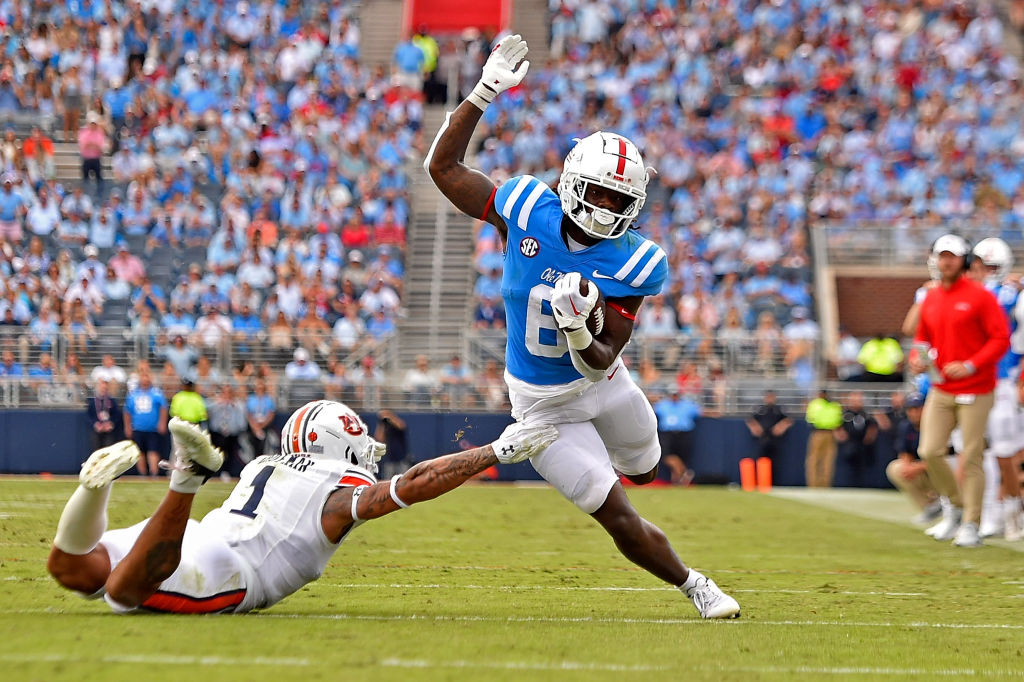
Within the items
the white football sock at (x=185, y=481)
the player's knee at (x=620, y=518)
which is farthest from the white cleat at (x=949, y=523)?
the white football sock at (x=185, y=481)

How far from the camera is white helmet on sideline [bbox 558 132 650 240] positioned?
18.5 ft

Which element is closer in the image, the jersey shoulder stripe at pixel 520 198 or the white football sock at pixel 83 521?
the white football sock at pixel 83 521

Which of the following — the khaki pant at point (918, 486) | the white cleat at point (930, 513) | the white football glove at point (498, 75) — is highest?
the white football glove at point (498, 75)

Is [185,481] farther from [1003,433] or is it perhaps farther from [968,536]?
[1003,433]

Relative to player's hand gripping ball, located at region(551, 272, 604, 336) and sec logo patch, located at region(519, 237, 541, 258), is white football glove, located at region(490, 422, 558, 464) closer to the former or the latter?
player's hand gripping ball, located at region(551, 272, 604, 336)

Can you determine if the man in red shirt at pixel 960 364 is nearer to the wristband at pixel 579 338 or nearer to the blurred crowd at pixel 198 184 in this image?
the wristband at pixel 579 338

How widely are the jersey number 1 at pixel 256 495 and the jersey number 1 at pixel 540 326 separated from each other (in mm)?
1169

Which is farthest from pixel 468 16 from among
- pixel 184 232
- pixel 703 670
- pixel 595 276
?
pixel 703 670

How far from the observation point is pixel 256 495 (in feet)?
18.0

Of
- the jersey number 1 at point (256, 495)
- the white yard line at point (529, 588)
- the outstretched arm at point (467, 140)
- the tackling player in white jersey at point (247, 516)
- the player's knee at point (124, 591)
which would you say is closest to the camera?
the tackling player in white jersey at point (247, 516)

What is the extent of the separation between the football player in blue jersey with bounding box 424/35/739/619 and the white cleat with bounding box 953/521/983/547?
418 cm

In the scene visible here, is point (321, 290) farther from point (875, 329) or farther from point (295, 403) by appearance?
point (875, 329)

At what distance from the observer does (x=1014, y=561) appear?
27.8 feet

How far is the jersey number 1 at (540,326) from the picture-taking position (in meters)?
5.79
